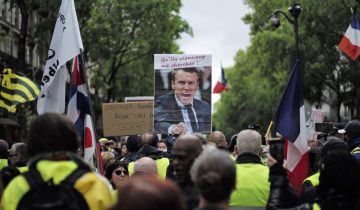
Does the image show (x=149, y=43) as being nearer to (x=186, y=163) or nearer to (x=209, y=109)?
(x=209, y=109)

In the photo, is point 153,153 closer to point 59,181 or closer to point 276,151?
point 276,151

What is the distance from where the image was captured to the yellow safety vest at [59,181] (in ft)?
13.3

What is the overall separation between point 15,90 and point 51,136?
872 cm

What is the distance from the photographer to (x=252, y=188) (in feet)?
17.4

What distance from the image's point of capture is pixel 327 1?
3025 cm

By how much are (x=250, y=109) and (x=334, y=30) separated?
28.1 meters

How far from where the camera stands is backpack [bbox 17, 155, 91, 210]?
3.94 m

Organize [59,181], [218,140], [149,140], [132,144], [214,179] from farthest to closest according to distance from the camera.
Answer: [132,144] < [149,140] < [218,140] < [59,181] < [214,179]

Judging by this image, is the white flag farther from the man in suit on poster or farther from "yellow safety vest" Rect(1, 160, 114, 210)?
"yellow safety vest" Rect(1, 160, 114, 210)

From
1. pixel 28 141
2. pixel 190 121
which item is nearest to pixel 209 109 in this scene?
pixel 190 121

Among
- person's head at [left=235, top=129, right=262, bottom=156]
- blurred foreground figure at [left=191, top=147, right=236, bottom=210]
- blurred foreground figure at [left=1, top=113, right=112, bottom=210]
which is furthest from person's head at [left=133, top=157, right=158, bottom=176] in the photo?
blurred foreground figure at [left=191, top=147, right=236, bottom=210]

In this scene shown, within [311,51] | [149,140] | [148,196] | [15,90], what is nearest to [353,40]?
[15,90]

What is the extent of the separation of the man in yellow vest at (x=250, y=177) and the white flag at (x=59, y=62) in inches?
108

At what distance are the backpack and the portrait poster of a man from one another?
664cm
